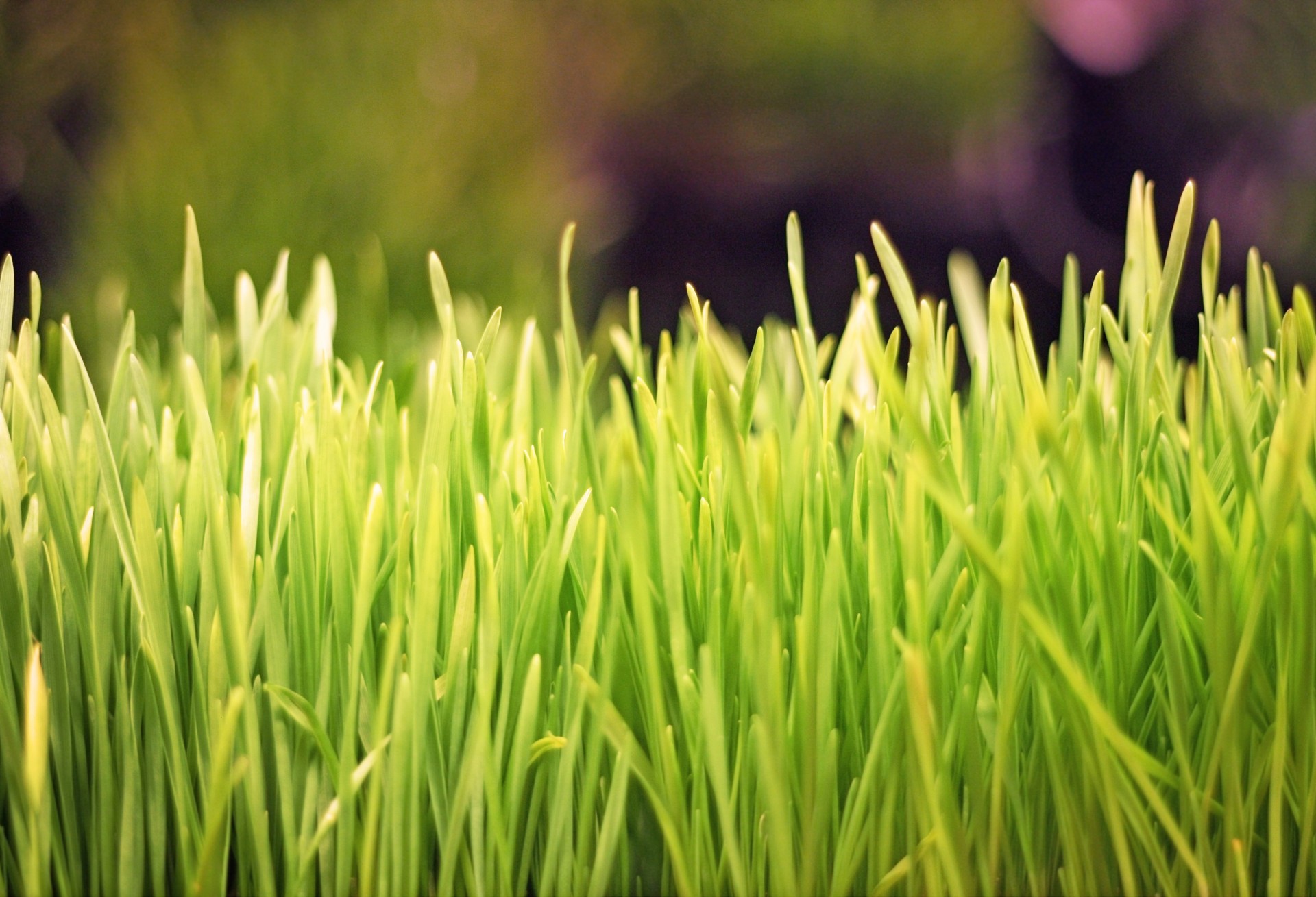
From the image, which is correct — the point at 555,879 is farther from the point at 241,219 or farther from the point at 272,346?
the point at 241,219

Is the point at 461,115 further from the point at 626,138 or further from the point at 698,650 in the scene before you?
the point at 698,650

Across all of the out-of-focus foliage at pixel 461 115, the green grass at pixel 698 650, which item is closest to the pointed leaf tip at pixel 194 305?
the green grass at pixel 698 650

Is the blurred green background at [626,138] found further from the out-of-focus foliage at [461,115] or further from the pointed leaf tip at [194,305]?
the pointed leaf tip at [194,305]

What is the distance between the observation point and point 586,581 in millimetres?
224

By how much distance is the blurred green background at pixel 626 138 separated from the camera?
876mm

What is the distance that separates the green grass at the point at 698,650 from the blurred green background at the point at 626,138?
0.35 m

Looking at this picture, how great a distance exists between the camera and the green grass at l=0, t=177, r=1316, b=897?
0.18 metres

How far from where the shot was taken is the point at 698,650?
22 cm

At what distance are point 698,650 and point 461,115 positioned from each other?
0.99 m

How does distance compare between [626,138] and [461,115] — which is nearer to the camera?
[461,115]

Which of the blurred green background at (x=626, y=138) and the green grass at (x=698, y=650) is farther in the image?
the blurred green background at (x=626, y=138)

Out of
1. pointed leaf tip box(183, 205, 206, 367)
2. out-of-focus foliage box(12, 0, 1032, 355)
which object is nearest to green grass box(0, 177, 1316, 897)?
pointed leaf tip box(183, 205, 206, 367)

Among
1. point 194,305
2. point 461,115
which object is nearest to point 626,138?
point 461,115

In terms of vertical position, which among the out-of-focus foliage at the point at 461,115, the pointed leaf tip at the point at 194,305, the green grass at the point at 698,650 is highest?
the out-of-focus foliage at the point at 461,115
